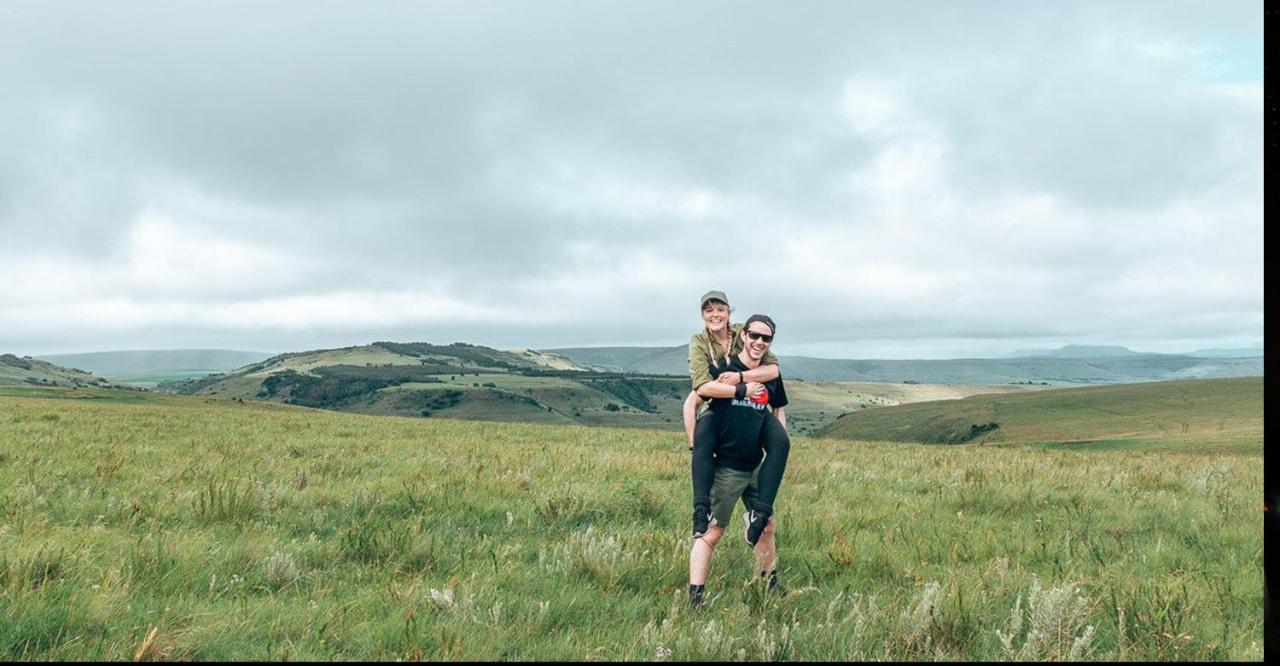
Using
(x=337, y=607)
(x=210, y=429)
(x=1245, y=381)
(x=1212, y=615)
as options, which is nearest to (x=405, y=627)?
(x=337, y=607)

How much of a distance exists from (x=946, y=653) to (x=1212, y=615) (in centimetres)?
217

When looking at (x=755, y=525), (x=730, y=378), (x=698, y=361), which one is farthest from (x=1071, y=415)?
(x=730, y=378)

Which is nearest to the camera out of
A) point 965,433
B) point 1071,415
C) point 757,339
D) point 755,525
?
point 755,525

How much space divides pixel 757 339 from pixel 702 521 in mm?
1382

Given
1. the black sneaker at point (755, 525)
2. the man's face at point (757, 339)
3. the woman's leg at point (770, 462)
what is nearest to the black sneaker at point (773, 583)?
the black sneaker at point (755, 525)

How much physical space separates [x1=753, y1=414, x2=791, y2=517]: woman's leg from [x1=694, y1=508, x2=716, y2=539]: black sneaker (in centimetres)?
34

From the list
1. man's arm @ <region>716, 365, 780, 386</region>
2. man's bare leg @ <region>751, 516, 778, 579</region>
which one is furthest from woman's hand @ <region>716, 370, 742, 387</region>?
man's bare leg @ <region>751, 516, 778, 579</region>

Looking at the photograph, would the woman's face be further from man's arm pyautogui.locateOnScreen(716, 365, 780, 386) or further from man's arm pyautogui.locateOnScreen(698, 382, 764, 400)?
man's arm pyautogui.locateOnScreen(698, 382, 764, 400)

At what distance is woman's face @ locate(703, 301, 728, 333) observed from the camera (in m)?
5.57

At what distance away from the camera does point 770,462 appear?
5.12 m

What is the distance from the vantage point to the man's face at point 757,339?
5.14m

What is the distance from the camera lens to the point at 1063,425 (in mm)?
83500

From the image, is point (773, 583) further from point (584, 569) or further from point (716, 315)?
point (716, 315)

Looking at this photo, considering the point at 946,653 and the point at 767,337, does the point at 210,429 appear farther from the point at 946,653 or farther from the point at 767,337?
the point at 946,653
